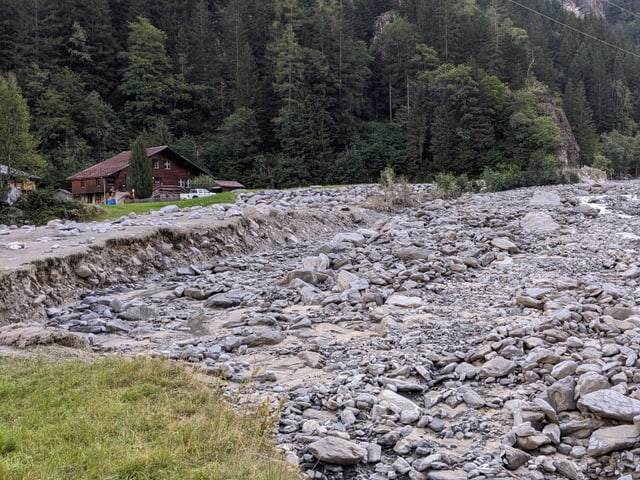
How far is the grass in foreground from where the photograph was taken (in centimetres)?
342

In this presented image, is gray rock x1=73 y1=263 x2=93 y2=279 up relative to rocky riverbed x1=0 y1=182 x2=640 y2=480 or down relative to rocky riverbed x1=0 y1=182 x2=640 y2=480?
up

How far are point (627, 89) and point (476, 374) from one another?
106550 millimetres

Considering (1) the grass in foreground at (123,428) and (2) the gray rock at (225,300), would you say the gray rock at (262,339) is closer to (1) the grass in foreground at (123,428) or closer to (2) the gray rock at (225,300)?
(1) the grass in foreground at (123,428)

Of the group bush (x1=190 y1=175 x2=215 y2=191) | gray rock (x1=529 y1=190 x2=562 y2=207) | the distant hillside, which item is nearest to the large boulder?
bush (x1=190 y1=175 x2=215 y2=191)

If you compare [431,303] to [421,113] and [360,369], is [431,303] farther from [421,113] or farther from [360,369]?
[421,113]

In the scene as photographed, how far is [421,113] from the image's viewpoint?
6156 centimetres

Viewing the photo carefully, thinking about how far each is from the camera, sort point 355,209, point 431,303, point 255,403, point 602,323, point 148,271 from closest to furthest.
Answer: point 255,403
point 602,323
point 431,303
point 148,271
point 355,209

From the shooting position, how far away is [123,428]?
3988 millimetres

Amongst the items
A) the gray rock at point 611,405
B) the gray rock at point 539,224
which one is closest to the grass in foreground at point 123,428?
the gray rock at point 611,405

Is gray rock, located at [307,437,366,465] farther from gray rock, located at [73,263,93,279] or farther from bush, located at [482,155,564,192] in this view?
bush, located at [482,155,564,192]

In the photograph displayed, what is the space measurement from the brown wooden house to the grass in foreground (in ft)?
127

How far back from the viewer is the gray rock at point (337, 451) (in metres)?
4.15

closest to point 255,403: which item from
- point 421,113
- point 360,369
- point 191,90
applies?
point 360,369

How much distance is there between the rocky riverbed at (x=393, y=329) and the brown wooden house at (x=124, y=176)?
29.8 metres
